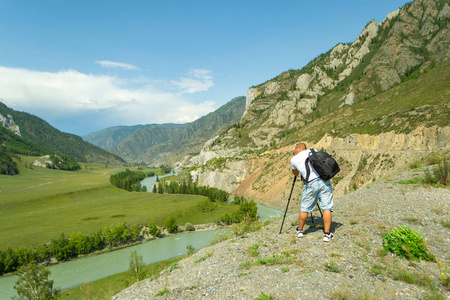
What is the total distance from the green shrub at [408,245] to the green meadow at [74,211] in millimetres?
64407

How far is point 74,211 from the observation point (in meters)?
93.3

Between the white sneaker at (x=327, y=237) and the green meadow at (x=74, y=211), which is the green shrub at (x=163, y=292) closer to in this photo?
the white sneaker at (x=327, y=237)

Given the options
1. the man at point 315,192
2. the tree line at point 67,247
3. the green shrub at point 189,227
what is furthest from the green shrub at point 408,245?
the green shrub at point 189,227

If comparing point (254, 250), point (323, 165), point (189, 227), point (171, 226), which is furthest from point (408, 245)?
point (189, 227)

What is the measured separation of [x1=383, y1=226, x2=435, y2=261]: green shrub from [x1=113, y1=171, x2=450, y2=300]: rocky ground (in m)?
0.19

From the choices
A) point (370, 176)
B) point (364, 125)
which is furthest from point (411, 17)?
point (370, 176)

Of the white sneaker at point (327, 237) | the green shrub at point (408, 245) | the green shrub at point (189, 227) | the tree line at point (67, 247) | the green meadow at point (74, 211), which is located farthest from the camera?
the green shrub at point (189, 227)

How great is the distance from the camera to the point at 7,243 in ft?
192

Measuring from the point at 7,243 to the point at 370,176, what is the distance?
288 ft

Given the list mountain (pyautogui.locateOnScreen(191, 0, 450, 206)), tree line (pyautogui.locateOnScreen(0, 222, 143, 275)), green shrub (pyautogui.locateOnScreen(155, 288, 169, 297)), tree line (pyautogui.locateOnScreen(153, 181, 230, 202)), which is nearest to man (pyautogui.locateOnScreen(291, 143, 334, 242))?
green shrub (pyautogui.locateOnScreen(155, 288, 169, 297))

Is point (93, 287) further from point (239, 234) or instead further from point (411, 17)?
point (411, 17)

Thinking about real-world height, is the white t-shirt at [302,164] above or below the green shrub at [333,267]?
above

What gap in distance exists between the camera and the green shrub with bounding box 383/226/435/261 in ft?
21.3

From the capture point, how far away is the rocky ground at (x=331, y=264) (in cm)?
554
